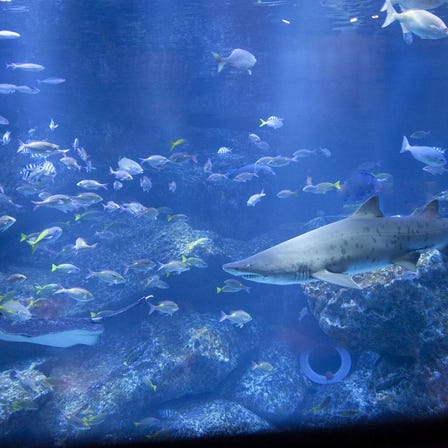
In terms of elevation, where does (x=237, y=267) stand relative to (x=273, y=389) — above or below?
above

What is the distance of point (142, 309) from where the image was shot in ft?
35.8

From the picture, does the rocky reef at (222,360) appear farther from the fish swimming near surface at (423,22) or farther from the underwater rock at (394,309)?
the fish swimming near surface at (423,22)

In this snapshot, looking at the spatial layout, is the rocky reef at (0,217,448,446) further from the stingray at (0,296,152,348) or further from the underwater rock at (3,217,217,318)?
the stingray at (0,296,152,348)

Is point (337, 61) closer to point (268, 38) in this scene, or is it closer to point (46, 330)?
point (268, 38)

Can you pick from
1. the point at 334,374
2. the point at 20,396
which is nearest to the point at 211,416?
the point at 334,374

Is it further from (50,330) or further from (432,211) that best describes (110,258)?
(432,211)

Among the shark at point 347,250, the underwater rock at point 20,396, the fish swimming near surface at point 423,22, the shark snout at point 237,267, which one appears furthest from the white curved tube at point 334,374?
the fish swimming near surface at point 423,22

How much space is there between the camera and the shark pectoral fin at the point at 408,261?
11.9 ft

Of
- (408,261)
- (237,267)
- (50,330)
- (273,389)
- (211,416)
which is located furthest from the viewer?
(273,389)

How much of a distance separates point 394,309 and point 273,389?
4.74m

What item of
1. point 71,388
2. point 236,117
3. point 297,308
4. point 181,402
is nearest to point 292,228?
point 297,308

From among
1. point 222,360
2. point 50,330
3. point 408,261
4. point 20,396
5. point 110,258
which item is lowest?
point 222,360

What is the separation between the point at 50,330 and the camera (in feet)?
26.1

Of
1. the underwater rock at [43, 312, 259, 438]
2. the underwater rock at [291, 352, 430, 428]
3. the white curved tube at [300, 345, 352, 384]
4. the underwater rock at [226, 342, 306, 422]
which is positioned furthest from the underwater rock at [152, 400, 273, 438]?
the white curved tube at [300, 345, 352, 384]
